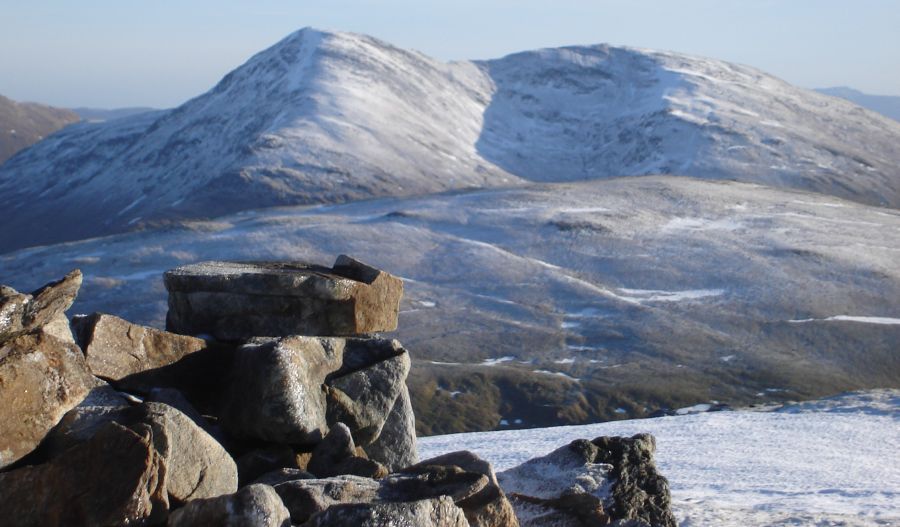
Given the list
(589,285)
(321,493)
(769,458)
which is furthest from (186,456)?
(589,285)

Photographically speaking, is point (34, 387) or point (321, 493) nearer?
point (321, 493)

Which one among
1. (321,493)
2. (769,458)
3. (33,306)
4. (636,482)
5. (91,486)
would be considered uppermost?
(33,306)

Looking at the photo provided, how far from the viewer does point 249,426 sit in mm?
12914

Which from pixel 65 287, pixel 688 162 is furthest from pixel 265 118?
pixel 65 287

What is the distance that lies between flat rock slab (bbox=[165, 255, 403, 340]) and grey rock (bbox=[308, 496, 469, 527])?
18.8 feet

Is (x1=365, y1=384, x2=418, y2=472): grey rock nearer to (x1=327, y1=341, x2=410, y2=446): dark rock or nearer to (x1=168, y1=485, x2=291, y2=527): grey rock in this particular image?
(x1=327, y1=341, x2=410, y2=446): dark rock

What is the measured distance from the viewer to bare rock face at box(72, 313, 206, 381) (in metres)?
13.2

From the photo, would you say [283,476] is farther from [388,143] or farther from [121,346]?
[388,143]

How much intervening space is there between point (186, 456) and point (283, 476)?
1.31m

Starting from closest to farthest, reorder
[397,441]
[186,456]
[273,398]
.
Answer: [186,456], [273,398], [397,441]

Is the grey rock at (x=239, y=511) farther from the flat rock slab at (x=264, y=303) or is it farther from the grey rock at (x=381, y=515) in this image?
the flat rock slab at (x=264, y=303)

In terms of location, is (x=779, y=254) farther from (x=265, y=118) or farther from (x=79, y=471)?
(x=265, y=118)

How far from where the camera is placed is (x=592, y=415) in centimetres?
6109

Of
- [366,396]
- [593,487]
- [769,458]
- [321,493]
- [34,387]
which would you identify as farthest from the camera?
[769,458]
